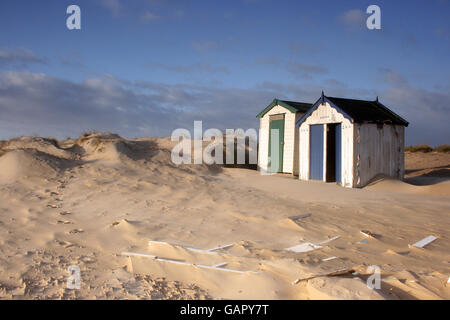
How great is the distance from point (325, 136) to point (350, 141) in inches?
49.3

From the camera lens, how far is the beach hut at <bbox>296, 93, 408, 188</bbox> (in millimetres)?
12766

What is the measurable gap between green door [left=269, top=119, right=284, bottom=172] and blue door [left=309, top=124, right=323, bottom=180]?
187 centimetres

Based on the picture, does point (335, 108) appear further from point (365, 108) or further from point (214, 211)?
point (214, 211)

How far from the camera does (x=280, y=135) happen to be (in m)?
16.1

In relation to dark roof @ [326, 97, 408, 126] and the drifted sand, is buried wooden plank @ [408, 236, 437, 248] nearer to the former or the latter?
the drifted sand

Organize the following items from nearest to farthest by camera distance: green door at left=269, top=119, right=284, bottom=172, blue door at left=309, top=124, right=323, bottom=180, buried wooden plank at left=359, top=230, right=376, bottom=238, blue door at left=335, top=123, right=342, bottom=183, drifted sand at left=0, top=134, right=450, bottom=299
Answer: drifted sand at left=0, top=134, right=450, bottom=299, buried wooden plank at left=359, top=230, right=376, bottom=238, blue door at left=335, top=123, right=342, bottom=183, blue door at left=309, top=124, right=323, bottom=180, green door at left=269, top=119, right=284, bottom=172

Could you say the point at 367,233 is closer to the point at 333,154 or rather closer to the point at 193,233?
the point at 193,233

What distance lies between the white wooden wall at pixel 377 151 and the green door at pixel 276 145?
3.93 m

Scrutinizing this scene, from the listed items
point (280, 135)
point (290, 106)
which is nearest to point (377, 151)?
point (290, 106)

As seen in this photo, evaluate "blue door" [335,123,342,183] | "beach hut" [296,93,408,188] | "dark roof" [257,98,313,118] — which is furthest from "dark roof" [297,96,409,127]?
"dark roof" [257,98,313,118]

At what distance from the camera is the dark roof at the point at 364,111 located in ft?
42.5

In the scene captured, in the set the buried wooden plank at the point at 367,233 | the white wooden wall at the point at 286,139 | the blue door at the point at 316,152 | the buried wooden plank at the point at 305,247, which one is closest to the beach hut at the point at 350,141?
the blue door at the point at 316,152

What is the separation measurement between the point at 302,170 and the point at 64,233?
1034 centimetres
